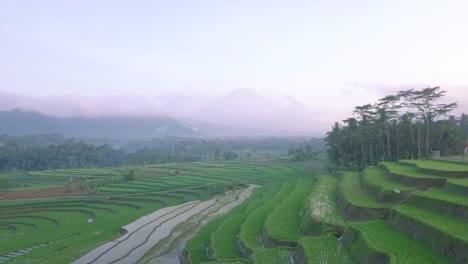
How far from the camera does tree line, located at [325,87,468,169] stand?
113 ft

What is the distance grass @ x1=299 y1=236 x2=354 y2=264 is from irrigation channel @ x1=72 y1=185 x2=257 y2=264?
673 centimetres

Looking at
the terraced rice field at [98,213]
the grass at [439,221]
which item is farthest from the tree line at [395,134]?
the grass at [439,221]

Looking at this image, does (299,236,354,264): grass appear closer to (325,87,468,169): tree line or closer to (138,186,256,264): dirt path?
(138,186,256,264): dirt path

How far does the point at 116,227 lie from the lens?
26.5 m

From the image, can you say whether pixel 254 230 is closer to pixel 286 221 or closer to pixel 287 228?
pixel 286 221

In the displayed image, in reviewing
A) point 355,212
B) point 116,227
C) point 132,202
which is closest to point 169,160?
point 132,202

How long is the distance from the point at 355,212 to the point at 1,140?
7388 inches

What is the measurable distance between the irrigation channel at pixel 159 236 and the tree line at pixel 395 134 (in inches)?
653

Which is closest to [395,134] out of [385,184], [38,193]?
[385,184]

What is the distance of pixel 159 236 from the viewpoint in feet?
73.2

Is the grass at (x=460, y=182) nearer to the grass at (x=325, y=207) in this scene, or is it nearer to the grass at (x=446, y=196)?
the grass at (x=446, y=196)

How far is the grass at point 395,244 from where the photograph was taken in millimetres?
10164

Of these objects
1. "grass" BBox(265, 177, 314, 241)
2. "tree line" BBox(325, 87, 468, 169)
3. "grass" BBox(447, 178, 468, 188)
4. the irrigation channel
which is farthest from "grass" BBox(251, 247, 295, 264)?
"tree line" BBox(325, 87, 468, 169)

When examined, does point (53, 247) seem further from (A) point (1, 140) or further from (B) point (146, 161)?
(A) point (1, 140)
